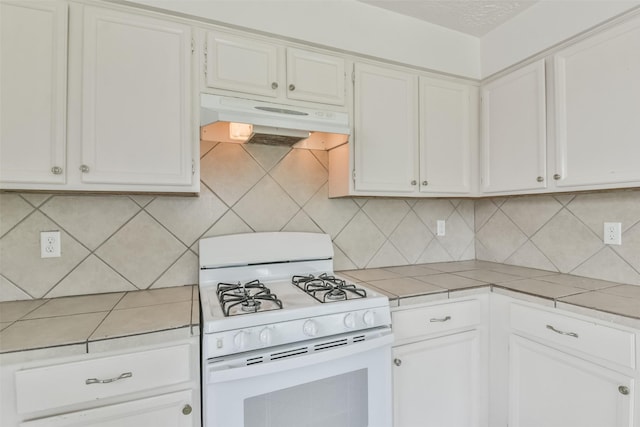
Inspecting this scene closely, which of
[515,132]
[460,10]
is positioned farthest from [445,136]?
[460,10]

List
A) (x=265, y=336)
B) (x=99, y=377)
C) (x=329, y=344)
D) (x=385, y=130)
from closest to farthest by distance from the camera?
(x=99, y=377) < (x=265, y=336) < (x=329, y=344) < (x=385, y=130)

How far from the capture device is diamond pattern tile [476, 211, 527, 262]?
2.08m

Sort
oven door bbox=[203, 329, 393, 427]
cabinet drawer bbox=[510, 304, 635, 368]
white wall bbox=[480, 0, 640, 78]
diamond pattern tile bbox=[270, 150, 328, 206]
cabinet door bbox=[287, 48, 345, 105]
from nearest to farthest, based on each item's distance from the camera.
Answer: oven door bbox=[203, 329, 393, 427]
cabinet drawer bbox=[510, 304, 635, 368]
white wall bbox=[480, 0, 640, 78]
cabinet door bbox=[287, 48, 345, 105]
diamond pattern tile bbox=[270, 150, 328, 206]

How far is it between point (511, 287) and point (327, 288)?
0.90 meters

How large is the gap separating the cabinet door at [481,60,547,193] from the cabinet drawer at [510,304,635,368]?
2.29 feet

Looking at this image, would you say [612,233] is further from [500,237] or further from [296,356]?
[296,356]

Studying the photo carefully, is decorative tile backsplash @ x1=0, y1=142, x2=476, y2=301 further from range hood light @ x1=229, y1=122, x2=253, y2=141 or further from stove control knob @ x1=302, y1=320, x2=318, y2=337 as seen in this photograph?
stove control knob @ x1=302, y1=320, x2=318, y2=337

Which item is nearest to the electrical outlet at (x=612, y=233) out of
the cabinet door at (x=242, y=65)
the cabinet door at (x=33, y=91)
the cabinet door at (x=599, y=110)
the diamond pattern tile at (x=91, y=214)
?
the cabinet door at (x=599, y=110)

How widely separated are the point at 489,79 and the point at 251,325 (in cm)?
199

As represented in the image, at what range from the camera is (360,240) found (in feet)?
6.51

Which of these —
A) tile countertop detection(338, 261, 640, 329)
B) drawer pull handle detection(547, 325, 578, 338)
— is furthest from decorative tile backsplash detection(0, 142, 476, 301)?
drawer pull handle detection(547, 325, 578, 338)

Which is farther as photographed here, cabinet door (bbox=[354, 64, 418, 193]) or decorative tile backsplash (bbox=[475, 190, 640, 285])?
cabinet door (bbox=[354, 64, 418, 193])

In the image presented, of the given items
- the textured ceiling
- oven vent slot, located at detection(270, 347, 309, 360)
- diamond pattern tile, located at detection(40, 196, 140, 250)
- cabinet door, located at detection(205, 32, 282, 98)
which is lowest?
oven vent slot, located at detection(270, 347, 309, 360)

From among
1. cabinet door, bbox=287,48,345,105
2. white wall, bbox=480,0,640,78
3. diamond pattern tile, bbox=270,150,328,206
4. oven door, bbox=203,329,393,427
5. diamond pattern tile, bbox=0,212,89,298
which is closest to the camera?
oven door, bbox=203,329,393,427
